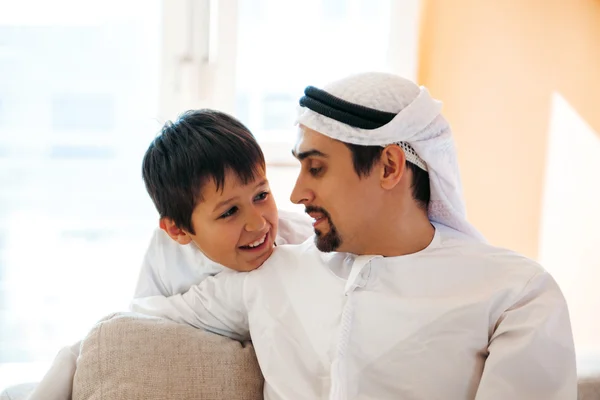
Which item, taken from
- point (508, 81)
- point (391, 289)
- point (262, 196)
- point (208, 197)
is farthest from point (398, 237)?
point (508, 81)

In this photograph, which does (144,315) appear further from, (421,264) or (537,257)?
(537,257)

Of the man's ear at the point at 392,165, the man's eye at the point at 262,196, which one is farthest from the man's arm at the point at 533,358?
the man's eye at the point at 262,196

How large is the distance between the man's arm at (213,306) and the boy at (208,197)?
0.14 ft

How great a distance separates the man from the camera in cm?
152

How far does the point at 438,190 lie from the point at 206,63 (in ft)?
4.81

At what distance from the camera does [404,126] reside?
1582 mm

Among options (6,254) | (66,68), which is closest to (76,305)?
(6,254)

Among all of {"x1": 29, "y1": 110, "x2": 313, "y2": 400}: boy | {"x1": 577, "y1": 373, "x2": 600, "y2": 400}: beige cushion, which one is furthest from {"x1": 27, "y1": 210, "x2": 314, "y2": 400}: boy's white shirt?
{"x1": 577, "y1": 373, "x2": 600, "y2": 400}: beige cushion

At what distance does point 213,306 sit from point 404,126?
0.62 metres

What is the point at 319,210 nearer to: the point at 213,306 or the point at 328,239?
the point at 328,239

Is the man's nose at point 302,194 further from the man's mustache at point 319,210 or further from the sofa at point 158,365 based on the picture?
the sofa at point 158,365

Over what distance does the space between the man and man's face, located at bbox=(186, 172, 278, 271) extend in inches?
2.2

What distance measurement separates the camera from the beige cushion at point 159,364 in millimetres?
1606

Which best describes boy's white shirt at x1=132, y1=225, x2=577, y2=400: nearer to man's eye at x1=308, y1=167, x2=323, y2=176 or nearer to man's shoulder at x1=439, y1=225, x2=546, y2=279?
man's shoulder at x1=439, y1=225, x2=546, y2=279
